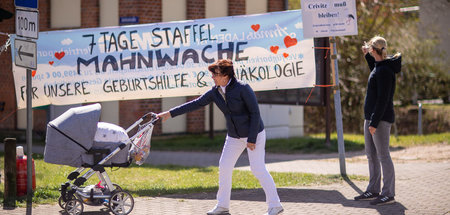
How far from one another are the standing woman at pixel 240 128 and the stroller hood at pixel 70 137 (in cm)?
151

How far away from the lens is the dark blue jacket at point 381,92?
26.3 feet

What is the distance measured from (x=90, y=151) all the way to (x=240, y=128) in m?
1.75

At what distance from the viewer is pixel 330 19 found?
995cm

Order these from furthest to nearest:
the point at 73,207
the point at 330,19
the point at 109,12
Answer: the point at 109,12 → the point at 330,19 → the point at 73,207

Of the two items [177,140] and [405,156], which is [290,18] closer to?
[405,156]

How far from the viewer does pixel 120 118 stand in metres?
17.3

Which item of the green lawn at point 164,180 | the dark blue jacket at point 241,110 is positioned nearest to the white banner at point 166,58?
the green lawn at point 164,180

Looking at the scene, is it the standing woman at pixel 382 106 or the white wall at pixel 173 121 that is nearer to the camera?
the standing woman at pixel 382 106

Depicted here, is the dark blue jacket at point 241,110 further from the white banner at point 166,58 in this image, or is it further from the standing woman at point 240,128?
the white banner at point 166,58

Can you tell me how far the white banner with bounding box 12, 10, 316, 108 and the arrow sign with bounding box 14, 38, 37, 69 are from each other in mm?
2038

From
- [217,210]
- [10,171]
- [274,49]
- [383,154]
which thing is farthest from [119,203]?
[274,49]

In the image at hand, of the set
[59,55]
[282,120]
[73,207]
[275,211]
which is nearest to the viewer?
[275,211]

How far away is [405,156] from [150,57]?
592cm

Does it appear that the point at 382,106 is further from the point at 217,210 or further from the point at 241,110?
the point at 217,210
